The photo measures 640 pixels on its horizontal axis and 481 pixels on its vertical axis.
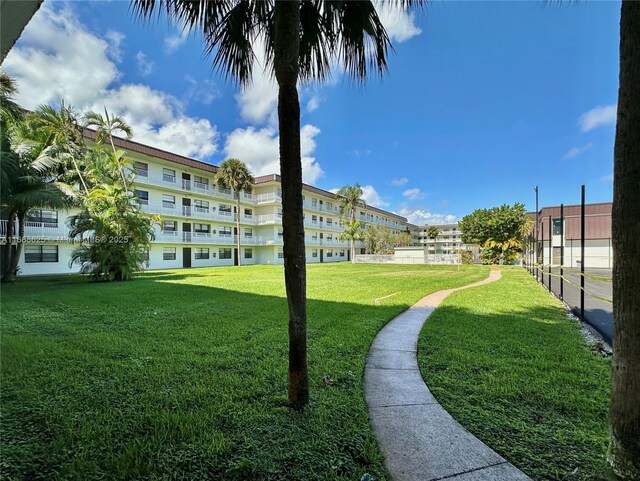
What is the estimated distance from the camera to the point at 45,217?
73.5 ft

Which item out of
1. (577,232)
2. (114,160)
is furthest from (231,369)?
(577,232)

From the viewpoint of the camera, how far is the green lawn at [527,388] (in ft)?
7.89

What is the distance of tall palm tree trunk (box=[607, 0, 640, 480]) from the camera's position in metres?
1.70

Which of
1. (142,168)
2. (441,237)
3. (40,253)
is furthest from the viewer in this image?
(441,237)

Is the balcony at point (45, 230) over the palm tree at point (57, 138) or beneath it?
beneath

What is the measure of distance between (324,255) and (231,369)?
46.2 metres

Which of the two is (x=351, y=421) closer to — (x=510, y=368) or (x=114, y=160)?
(x=510, y=368)

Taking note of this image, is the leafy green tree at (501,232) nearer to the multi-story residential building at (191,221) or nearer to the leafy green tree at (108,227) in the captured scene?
the multi-story residential building at (191,221)

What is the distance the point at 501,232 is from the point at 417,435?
40277mm

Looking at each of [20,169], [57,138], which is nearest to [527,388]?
[20,169]

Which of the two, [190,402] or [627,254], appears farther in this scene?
[190,402]

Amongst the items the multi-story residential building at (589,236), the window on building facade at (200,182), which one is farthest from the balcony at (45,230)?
the multi-story residential building at (589,236)

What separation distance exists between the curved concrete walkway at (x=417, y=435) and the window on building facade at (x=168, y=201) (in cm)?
3084

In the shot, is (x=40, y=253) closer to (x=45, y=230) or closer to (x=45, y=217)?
(x=45, y=230)
